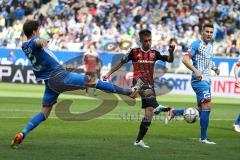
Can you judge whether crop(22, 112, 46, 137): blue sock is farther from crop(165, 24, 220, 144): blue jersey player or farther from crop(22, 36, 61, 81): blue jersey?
crop(165, 24, 220, 144): blue jersey player

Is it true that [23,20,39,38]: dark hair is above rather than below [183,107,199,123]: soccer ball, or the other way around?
above

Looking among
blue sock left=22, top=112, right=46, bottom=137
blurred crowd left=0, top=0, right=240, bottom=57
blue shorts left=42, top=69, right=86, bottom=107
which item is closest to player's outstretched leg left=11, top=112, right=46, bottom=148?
blue sock left=22, top=112, right=46, bottom=137

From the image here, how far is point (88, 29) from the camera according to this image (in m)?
36.5

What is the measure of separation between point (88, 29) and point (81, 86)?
77.6 feet

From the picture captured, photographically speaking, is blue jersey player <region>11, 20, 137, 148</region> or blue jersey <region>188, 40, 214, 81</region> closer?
blue jersey player <region>11, 20, 137, 148</region>

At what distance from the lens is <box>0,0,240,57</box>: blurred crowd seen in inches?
1340

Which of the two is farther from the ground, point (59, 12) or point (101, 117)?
point (59, 12)

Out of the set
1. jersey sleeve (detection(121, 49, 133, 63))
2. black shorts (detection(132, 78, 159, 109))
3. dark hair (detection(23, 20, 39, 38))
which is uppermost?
dark hair (detection(23, 20, 39, 38))

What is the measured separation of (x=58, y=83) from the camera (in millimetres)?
12758

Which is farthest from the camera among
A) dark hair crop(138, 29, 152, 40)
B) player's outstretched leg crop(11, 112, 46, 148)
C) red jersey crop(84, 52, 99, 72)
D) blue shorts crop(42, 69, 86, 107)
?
red jersey crop(84, 52, 99, 72)

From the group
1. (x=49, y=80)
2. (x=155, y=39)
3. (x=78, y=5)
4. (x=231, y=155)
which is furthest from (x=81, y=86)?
(x=78, y=5)

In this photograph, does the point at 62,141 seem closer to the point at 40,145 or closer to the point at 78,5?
the point at 40,145

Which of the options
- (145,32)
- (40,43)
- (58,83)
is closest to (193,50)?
(145,32)

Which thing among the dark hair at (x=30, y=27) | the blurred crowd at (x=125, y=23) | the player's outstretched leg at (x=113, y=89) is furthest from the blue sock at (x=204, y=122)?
the blurred crowd at (x=125, y=23)
